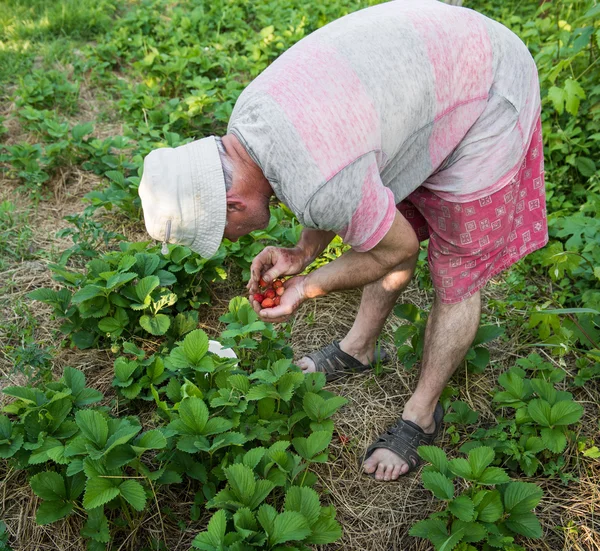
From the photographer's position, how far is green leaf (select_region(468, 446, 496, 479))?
75.7 inches

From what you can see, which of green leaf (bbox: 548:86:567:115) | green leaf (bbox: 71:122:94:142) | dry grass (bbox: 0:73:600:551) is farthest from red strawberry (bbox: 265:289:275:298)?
green leaf (bbox: 71:122:94:142)

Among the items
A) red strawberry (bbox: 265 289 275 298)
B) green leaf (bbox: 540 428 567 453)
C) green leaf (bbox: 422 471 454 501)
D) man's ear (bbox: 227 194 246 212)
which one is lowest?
green leaf (bbox: 540 428 567 453)

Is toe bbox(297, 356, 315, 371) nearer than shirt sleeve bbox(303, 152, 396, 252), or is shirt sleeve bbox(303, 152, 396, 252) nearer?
shirt sleeve bbox(303, 152, 396, 252)

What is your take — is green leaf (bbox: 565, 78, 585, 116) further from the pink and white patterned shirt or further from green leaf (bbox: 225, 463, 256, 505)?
green leaf (bbox: 225, 463, 256, 505)

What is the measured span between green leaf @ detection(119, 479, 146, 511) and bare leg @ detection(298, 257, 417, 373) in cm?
106

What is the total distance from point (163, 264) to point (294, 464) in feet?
4.01

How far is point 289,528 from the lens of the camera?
1.68 metres

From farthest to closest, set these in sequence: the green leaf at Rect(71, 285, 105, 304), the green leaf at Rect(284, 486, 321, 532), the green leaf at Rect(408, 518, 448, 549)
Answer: the green leaf at Rect(71, 285, 105, 304) → the green leaf at Rect(408, 518, 448, 549) → the green leaf at Rect(284, 486, 321, 532)

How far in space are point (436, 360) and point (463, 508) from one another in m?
0.60

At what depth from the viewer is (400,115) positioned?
1.79 meters

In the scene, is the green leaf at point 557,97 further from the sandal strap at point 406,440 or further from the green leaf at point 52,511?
the green leaf at point 52,511

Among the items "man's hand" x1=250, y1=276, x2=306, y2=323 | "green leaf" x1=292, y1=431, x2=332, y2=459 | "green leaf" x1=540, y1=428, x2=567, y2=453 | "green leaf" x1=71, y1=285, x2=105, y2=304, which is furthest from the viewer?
"green leaf" x1=71, y1=285, x2=105, y2=304

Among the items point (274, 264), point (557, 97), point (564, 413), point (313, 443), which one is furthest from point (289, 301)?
point (557, 97)

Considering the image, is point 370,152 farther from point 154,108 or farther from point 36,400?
point 154,108
